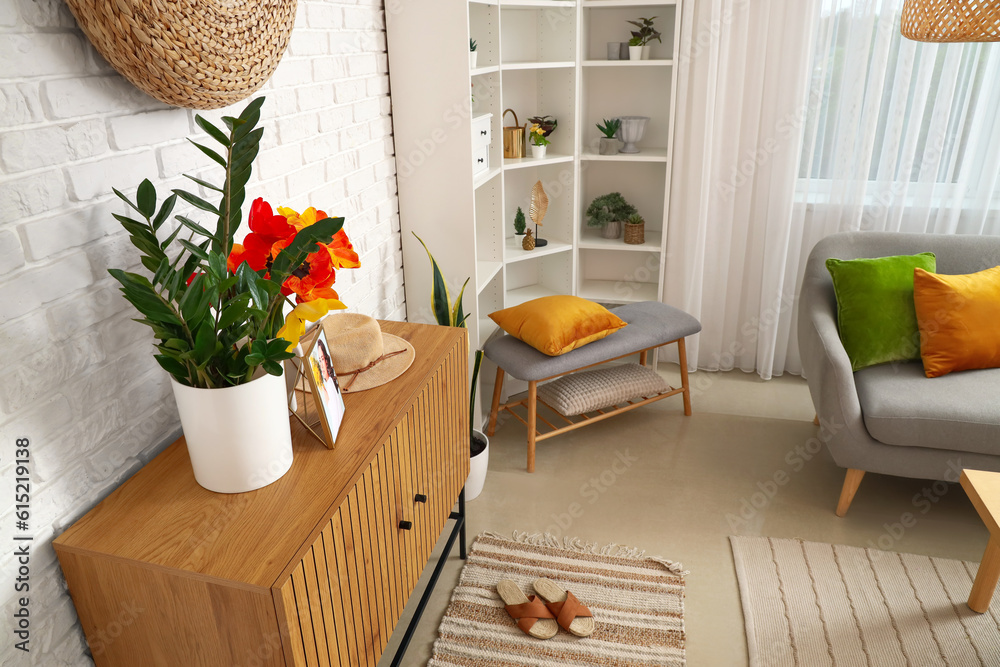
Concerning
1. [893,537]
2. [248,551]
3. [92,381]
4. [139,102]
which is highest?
[139,102]

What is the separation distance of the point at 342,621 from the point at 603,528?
4.05 feet

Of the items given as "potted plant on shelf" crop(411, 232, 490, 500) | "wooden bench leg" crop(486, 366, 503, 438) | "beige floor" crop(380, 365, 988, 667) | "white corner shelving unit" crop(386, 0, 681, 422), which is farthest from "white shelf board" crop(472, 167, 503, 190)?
"beige floor" crop(380, 365, 988, 667)

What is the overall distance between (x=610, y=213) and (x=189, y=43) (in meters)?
2.40

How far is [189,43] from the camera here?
1065 mm

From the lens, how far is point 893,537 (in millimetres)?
2223

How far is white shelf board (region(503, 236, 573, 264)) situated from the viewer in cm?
290

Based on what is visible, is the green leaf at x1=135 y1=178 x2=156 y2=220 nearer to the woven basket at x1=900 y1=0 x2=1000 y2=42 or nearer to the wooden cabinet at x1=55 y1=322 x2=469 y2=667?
the wooden cabinet at x1=55 y1=322 x2=469 y2=667

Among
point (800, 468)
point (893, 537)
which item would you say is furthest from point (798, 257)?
point (893, 537)

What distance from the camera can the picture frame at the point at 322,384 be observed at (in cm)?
124

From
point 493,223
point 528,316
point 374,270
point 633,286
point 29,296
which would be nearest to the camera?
point 29,296

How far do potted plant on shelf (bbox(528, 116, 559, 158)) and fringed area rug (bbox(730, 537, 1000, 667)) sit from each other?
1711 millimetres

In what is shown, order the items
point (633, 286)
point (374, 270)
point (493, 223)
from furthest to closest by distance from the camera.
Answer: point (633, 286)
point (493, 223)
point (374, 270)

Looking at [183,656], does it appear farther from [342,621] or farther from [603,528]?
[603,528]

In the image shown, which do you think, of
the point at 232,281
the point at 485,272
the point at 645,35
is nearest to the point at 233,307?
the point at 232,281
